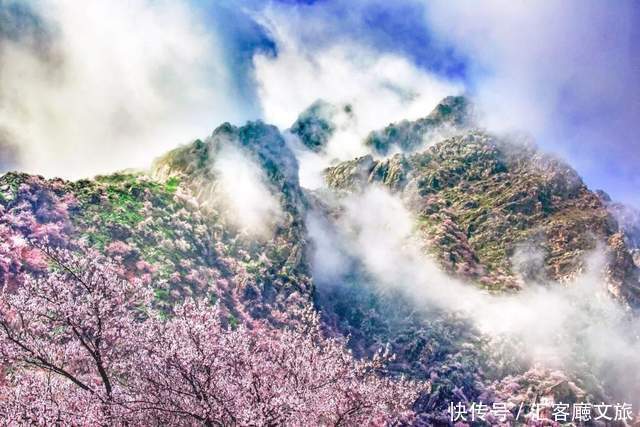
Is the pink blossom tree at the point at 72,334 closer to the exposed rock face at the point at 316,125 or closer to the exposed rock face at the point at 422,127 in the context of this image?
the exposed rock face at the point at 422,127

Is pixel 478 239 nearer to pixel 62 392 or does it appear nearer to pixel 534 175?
pixel 534 175

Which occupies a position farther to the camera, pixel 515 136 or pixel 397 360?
pixel 515 136

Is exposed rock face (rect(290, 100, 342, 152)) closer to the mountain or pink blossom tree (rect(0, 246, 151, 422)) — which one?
the mountain

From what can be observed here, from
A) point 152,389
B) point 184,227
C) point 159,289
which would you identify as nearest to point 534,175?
point 184,227

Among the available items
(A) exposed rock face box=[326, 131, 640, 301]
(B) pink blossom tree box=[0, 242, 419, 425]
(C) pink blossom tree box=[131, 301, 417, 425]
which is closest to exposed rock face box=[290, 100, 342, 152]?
(A) exposed rock face box=[326, 131, 640, 301]

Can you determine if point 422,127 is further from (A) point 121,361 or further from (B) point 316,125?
(A) point 121,361

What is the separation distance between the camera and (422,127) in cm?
12462

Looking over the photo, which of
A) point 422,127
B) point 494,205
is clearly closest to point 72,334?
point 494,205

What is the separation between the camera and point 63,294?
13.2 metres

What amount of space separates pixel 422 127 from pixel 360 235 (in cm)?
5710

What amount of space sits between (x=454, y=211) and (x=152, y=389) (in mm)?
78718

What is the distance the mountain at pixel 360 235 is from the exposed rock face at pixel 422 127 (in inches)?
867

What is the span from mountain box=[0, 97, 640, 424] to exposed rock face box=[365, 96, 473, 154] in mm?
22033

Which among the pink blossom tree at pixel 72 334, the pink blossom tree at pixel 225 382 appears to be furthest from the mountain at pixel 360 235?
the pink blossom tree at pixel 225 382
